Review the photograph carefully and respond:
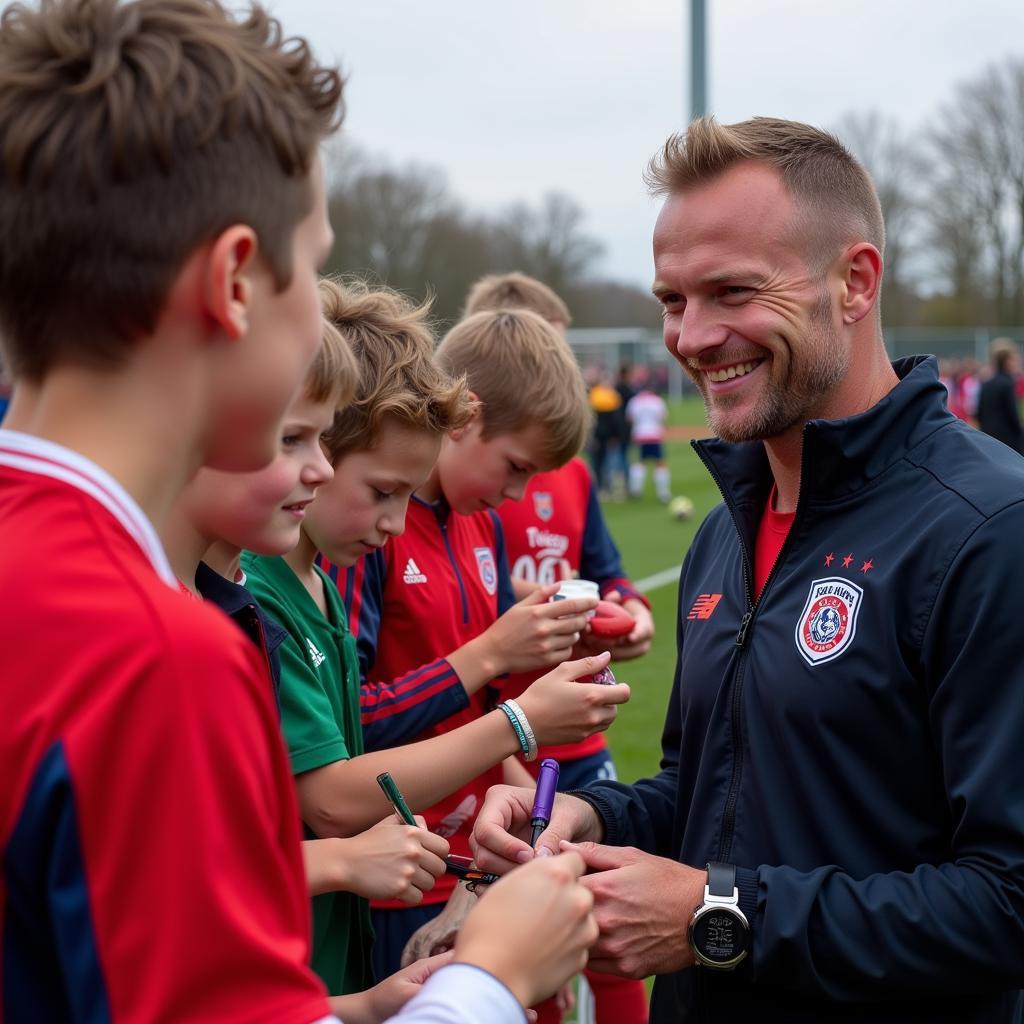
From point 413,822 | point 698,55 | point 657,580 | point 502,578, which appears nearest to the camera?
point 413,822

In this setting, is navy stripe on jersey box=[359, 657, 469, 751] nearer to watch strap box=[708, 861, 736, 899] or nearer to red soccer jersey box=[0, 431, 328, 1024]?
watch strap box=[708, 861, 736, 899]

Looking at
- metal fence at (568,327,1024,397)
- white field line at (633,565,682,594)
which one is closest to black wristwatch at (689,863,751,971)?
white field line at (633,565,682,594)

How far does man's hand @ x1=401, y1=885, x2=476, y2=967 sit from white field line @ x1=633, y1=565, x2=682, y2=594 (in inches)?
379

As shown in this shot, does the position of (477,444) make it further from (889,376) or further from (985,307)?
(985,307)

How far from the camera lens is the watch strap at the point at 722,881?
2.00 meters

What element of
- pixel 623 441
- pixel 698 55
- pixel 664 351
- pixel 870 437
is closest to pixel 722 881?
pixel 870 437

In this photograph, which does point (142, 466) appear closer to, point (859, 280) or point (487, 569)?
point (859, 280)

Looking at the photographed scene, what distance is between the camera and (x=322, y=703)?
236 centimetres

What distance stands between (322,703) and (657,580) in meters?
10.8

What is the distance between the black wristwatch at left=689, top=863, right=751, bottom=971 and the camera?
6.49 ft

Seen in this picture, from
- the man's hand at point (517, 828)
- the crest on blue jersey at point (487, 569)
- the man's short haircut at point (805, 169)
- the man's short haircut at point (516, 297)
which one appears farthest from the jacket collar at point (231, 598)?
the man's short haircut at point (516, 297)

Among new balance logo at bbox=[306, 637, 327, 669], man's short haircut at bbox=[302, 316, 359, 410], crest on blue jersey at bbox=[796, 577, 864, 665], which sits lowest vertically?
new balance logo at bbox=[306, 637, 327, 669]

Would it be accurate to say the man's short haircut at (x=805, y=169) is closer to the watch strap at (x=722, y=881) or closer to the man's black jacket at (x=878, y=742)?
the man's black jacket at (x=878, y=742)

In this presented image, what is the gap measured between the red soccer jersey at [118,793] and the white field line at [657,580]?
442 inches
